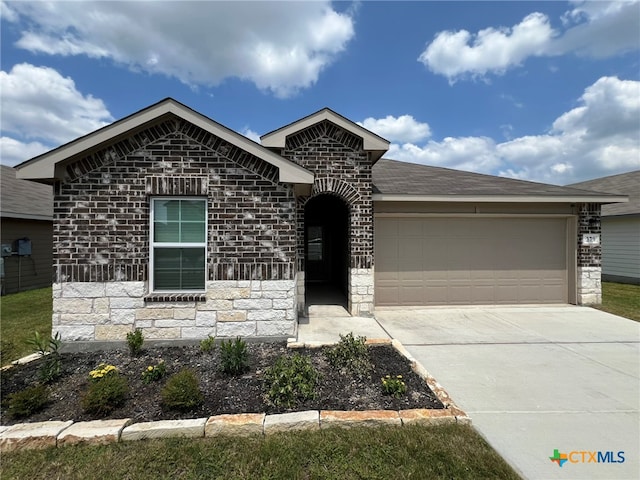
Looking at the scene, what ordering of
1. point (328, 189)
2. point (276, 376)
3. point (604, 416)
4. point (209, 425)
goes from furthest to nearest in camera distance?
point (328, 189), point (276, 376), point (604, 416), point (209, 425)

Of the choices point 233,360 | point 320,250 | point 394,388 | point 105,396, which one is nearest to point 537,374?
point 394,388

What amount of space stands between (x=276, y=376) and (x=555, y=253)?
8.76 m

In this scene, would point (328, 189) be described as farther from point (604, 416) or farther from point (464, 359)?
point (604, 416)

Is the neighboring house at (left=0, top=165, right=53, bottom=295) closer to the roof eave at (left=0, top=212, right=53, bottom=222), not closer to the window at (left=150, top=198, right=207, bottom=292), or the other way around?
the roof eave at (left=0, top=212, right=53, bottom=222)

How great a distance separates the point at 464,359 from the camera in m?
5.01

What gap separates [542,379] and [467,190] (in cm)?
528

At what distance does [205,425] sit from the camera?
308cm

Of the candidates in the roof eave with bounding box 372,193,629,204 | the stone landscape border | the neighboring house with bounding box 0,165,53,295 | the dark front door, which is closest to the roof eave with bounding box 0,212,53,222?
the neighboring house with bounding box 0,165,53,295

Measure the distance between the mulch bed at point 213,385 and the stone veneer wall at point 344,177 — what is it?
276 cm

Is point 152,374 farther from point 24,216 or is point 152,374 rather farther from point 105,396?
point 24,216

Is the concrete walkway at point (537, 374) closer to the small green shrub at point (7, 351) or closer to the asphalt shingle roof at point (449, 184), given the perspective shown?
the asphalt shingle roof at point (449, 184)

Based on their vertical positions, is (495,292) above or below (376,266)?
below

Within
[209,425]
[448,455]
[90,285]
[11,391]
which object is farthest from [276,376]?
[90,285]

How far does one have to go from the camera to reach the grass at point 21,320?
214 inches
